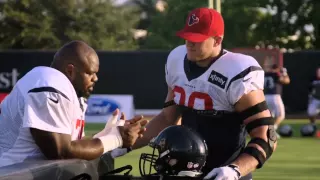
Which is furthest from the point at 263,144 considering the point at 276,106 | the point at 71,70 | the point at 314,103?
the point at 314,103

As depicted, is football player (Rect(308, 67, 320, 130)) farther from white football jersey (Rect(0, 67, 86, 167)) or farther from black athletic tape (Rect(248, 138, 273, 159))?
white football jersey (Rect(0, 67, 86, 167))

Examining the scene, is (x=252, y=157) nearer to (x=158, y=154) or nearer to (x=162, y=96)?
(x=158, y=154)

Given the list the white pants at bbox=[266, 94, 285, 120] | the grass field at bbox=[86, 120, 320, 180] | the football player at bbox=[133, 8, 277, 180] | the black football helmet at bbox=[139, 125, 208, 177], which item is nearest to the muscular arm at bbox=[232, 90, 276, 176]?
the football player at bbox=[133, 8, 277, 180]

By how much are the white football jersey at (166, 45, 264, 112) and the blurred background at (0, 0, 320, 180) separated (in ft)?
18.9

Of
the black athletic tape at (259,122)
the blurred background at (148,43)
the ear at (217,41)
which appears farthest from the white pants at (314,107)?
the black athletic tape at (259,122)

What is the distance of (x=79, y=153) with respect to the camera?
3785 millimetres

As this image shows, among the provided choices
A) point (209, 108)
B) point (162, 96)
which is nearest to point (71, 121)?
point (209, 108)

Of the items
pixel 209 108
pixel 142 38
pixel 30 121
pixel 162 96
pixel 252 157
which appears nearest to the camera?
pixel 30 121

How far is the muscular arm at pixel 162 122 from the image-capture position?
15.6 feet

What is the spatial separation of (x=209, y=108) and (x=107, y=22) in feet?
156

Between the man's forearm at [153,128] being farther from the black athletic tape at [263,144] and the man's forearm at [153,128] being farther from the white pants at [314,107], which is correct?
the white pants at [314,107]

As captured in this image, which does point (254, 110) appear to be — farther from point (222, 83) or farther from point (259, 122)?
point (222, 83)

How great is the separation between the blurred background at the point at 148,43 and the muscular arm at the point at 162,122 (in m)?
5.42

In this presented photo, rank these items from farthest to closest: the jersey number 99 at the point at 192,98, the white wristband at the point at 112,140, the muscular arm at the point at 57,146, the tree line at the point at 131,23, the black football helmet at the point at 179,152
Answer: the tree line at the point at 131,23 → the jersey number 99 at the point at 192,98 → the white wristband at the point at 112,140 → the black football helmet at the point at 179,152 → the muscular arm at the point at 57,146
